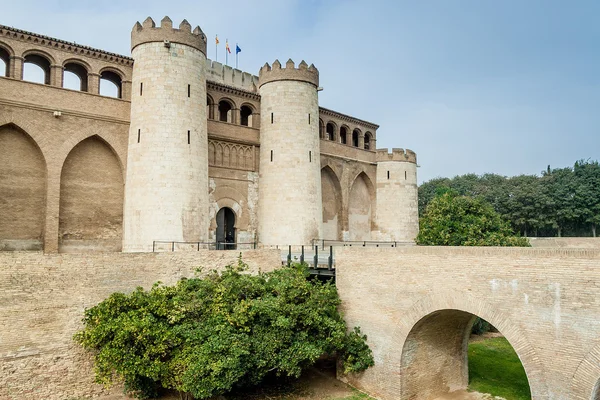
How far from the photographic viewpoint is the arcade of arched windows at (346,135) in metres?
27.8

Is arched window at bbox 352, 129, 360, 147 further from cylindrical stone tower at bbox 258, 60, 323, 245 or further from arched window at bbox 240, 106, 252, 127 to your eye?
arched window at bbox 240, 106, 252, 127

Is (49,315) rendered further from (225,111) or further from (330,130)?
(330,130)

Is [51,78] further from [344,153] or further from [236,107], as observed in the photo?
[344,153]

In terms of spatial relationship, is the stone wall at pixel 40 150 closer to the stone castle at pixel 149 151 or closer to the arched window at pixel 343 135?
the stone castle at pixel 149 151

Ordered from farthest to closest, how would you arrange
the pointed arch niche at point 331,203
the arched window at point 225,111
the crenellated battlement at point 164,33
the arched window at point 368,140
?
the arched window at point 368,140 < the pointed arch niche at point 331,203 < the arched window at point 225,111 < the crenellated battlement at point 164,33

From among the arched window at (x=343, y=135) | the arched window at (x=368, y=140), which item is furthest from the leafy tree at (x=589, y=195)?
the arched window at (x=343, y=135)

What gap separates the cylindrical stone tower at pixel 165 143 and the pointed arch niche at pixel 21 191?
3.03m

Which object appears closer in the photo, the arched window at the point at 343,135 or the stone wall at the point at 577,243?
the stone wall at the point at 577,243

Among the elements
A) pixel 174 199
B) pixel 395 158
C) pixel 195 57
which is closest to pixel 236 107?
pixel 195 57

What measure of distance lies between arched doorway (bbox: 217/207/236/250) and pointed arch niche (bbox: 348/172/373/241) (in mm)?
8467

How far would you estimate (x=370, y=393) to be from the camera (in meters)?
12.8

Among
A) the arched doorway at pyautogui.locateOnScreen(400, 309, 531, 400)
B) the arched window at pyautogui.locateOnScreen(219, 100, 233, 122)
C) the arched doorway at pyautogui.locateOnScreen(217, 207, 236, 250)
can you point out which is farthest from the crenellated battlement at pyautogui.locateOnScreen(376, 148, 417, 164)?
the arched doorway at pyautogui.locateOnScreen(400, 309, 531, 400)

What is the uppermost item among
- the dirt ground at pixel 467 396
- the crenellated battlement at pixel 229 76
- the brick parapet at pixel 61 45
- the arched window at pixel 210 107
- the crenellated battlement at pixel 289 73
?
the crenellated battlement at pixel 229 76

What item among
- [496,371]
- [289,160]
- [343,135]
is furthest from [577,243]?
[343,135]
